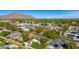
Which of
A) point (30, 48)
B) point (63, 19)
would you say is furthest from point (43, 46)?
point (63, 19)

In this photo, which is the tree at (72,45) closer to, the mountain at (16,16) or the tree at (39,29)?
the tree at (39,29)

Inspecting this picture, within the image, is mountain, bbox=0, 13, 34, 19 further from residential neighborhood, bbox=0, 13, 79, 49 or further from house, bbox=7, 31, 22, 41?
house, bbox=7, 31, 22, 41

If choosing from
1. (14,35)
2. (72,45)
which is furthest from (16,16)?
(72,45)

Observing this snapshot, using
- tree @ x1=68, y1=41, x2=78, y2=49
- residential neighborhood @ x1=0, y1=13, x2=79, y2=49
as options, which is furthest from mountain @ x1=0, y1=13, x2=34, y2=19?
tree @ x1=68, y1=41, x2=78, y2=49

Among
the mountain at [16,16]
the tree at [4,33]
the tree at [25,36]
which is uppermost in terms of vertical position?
the mountain at [16,16]

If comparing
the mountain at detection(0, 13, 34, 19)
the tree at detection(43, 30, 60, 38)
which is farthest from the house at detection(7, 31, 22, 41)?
the tree at detection(43, 30, 60, 38)

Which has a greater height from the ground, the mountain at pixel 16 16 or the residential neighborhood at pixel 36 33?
the mountain at pixel 16 16

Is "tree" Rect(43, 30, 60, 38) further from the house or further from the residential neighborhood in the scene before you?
the house

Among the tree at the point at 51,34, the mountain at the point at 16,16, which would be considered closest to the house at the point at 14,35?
the mountain at the point at 16,16

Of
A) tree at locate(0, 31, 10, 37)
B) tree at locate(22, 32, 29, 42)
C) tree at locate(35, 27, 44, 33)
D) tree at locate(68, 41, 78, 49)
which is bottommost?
tree at locate(68, 41, 78, 49)

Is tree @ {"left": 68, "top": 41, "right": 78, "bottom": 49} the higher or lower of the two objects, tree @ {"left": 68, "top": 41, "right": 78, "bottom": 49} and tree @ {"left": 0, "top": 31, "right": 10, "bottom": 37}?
the lower
